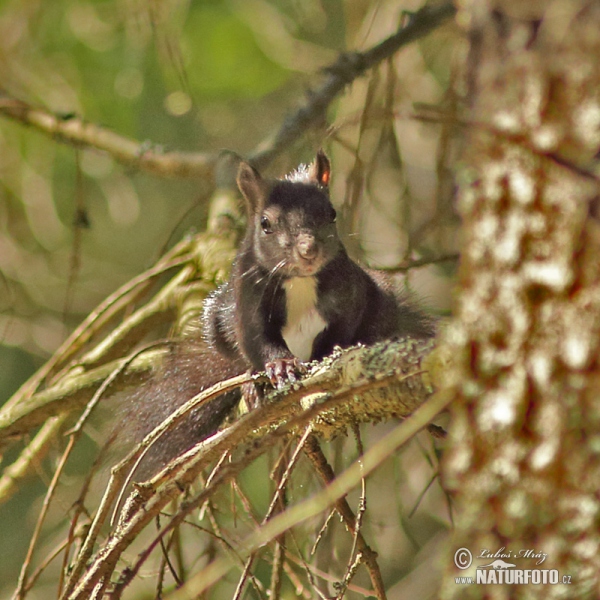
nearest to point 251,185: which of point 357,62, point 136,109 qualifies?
point 357,62

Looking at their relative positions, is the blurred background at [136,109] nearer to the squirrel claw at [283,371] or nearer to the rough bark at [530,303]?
the squirrel claw at [283,371]

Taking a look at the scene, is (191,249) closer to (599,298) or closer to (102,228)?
(599,298)

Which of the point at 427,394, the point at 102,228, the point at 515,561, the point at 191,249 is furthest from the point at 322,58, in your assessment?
the point at 515,561

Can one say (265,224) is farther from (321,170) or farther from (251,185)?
(321,170)

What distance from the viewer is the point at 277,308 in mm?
2340

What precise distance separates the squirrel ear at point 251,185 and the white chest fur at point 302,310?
0.28 metres

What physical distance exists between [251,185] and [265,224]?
0.15 meters

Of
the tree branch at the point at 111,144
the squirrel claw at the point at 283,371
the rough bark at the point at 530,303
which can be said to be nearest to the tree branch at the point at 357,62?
the tree branch at the point at 111,144

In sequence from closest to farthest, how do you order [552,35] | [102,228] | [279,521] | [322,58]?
[552,35], [279,521], [322,58], [102,228]

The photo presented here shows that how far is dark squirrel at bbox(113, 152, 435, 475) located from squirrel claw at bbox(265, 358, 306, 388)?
0.19m

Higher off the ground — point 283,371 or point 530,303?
point 283,371

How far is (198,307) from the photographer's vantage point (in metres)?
2.61

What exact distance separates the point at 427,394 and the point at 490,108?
0.42 metres

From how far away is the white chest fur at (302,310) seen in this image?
7.68 ft
